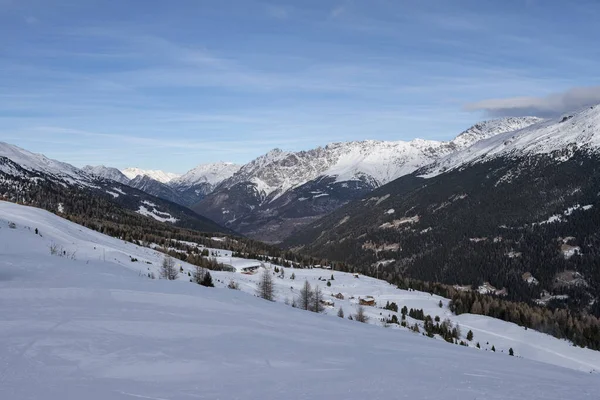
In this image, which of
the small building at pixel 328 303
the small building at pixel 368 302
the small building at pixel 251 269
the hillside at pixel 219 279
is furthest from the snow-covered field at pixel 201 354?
the small building at pixel 251 269

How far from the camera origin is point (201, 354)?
51.0 ft

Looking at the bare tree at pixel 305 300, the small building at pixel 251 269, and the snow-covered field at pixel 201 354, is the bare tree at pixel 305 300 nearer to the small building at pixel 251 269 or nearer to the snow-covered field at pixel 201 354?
the snow-covered field at pixel 201 354

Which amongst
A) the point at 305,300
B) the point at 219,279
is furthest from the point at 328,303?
the point at 219,279

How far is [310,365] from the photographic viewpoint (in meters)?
15.5

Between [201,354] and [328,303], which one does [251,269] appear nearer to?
[328,303]

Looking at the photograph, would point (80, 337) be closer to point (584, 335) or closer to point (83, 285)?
point (83, 285)

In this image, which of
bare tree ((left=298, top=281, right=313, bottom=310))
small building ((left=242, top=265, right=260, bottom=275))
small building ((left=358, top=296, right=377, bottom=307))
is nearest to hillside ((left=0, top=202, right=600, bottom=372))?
small building ((left=242, top=265, right=260, bottom=275))

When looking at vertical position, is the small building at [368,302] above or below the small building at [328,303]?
below

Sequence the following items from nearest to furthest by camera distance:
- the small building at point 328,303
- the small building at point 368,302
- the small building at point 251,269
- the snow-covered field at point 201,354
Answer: the snow-covered field at point 201,354 → the small building at point 328,303 → the small building at point 368,302 → the small building at point 251,269

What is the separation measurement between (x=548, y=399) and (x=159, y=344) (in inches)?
499

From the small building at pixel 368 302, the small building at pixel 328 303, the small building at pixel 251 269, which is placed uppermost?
the small building at pixel 251 269

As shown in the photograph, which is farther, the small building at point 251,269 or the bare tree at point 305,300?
the small building at point 251,269

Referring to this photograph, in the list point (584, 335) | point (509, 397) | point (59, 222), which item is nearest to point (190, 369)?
point (509, 397)

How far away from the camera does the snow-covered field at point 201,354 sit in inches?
486
